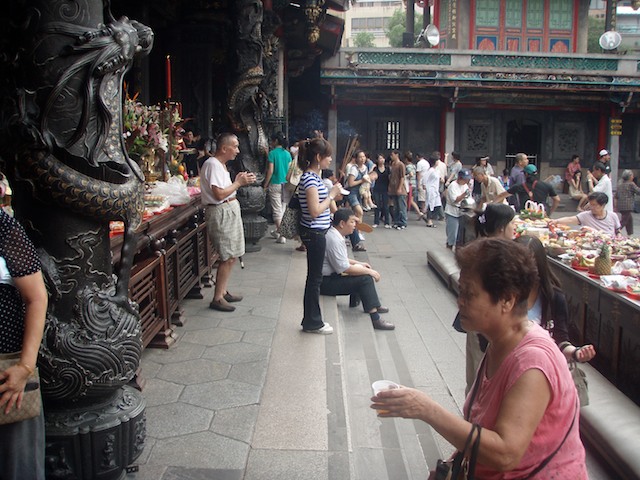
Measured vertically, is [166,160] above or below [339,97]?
below

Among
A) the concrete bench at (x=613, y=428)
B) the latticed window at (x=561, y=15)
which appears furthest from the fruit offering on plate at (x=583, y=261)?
the latticed window at (x=561, y=15)

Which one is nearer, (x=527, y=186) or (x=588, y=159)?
(x=527, y=186)

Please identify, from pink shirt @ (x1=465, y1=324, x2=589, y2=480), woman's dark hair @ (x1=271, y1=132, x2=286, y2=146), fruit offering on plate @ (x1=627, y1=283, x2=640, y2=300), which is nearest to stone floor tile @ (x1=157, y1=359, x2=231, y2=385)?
pink shirt @ (x1=465, y1=324, x2=589, y2=480)

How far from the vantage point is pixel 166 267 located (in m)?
5.04

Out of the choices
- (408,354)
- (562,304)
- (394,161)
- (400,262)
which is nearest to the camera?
(562,304)

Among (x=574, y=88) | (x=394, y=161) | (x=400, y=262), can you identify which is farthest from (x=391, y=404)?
(x=574, y=88)

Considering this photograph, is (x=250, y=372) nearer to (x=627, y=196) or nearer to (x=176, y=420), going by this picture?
(x=176, y=420)

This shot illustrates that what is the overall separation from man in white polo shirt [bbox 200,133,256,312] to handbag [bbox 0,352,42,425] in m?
3.53

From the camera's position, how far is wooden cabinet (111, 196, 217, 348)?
447cm

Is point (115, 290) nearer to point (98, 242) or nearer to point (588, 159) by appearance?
point (98, 242)

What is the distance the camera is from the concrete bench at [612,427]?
335cm

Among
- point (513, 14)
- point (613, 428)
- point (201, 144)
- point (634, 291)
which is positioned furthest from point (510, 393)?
point (513, 14)

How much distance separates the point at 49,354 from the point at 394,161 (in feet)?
38.6

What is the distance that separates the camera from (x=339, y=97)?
20.0 m
